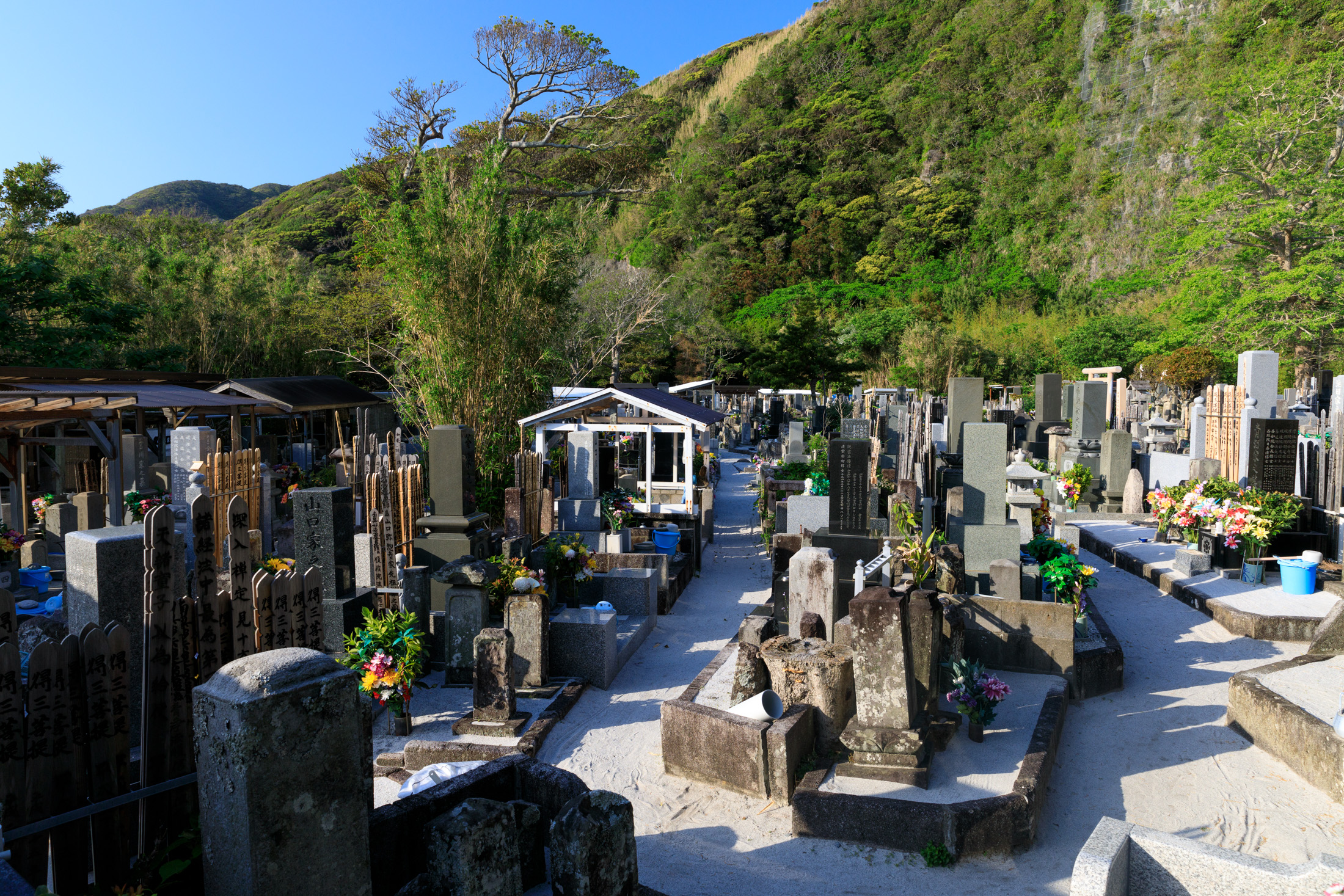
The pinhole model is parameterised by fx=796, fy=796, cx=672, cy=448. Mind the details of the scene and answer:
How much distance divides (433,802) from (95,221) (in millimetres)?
50856

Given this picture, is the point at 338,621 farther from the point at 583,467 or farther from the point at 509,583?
the point at 583,467

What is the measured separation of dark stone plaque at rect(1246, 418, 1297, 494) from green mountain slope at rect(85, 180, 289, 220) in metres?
95.7

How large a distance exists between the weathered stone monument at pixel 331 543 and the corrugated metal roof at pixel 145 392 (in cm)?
568

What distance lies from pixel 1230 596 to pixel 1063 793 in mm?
5417

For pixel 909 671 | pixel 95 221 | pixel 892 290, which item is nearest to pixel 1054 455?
pixel 909 671

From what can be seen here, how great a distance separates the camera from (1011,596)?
7555mm

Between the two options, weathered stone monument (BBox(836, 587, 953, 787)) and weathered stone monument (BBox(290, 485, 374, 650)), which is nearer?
weathered stone monument (BBox(836, 587, 953, 787))

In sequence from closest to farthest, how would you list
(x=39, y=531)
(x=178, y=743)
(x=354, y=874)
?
(x=354, y=874), (x=178, y=743), (x=39, y=531)

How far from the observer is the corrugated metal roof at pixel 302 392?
17.7 meters

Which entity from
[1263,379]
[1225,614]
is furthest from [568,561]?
[1263,379]

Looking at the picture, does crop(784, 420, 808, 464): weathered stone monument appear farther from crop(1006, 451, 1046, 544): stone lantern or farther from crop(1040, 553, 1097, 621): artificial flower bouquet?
crop(1040, 553, 1097, 621): artificial flower bouquet

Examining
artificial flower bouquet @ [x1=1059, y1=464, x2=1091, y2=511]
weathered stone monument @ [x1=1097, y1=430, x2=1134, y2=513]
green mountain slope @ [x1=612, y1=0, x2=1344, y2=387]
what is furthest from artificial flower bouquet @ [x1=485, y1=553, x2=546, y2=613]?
green mountain slope @ [x1=612, y1=0, x2=1344, y2=387]

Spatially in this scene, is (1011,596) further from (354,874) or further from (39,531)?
(39,531)

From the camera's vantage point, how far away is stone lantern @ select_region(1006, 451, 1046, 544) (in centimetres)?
895
